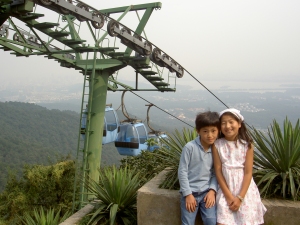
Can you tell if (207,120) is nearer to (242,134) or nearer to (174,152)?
(242,134)

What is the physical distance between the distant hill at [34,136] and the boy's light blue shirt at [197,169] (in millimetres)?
48012

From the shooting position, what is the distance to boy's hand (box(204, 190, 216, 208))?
110 inches


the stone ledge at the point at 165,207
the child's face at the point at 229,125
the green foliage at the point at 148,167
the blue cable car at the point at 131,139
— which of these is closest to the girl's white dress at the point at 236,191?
the child's face at the point at 229,125

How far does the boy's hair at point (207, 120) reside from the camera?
288 cm

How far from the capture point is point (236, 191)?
109 inches

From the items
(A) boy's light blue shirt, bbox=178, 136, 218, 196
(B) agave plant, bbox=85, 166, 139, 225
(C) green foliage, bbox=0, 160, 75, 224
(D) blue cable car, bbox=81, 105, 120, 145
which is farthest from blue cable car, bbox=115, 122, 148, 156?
(A) boy's light blue shirt, bbox=178, 136, 218, 196

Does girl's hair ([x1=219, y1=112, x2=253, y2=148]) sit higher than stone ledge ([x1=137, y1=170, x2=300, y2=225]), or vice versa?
girl's hair ([x1=219, y1=112, x2=253, y2=148])

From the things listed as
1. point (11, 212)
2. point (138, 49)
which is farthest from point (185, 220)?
point (11, 212)

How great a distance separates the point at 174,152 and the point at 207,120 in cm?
157

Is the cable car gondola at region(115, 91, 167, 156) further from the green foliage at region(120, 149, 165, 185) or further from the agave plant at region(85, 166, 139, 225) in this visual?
the agave plant at region(85, 166, 139, 225)

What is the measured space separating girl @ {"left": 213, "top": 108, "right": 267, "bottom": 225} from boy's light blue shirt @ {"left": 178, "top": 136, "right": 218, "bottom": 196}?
0.28ft

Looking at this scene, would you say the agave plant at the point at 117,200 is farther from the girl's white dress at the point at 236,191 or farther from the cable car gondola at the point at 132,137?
the cable car gondola at the point at 132,137

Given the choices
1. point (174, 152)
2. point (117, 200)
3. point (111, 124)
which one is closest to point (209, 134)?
point (174, 152)

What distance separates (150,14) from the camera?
1052 cm
